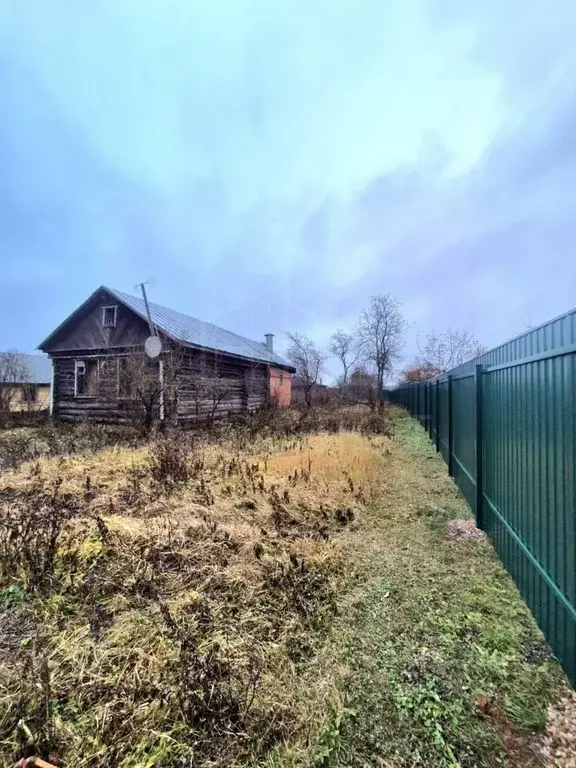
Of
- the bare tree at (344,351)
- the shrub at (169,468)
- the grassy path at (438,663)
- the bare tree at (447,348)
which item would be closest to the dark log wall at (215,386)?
the shrub at (169,468)

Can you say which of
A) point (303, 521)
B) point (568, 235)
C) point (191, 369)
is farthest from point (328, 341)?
point (303, 521)

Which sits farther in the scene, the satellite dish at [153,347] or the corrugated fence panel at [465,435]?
the satellite dish at [153,347]

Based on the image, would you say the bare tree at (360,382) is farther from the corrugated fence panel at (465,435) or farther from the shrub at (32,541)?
the shrub at (32,541)

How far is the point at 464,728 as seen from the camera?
1.61 m

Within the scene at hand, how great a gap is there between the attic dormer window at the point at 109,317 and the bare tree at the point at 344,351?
24427 millimetres

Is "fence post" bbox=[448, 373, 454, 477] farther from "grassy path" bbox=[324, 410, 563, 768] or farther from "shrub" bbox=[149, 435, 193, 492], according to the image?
"shrub" bbox=[149, 435, 193, 492]

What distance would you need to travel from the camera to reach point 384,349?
95.5 feet

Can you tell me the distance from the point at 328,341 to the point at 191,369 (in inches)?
986

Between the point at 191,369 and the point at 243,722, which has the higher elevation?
the point at 191,369

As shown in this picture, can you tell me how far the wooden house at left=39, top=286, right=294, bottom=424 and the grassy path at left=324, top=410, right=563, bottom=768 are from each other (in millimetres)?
9253

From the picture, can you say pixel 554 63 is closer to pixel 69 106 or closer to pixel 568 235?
pixel 568 235

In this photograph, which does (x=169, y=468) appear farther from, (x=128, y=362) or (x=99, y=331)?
(x=99, y=331)

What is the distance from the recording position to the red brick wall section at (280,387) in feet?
65.6

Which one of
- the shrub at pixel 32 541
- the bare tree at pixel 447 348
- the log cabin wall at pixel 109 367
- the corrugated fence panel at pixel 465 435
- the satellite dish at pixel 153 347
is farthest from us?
the bare tree at pixel 447 348
